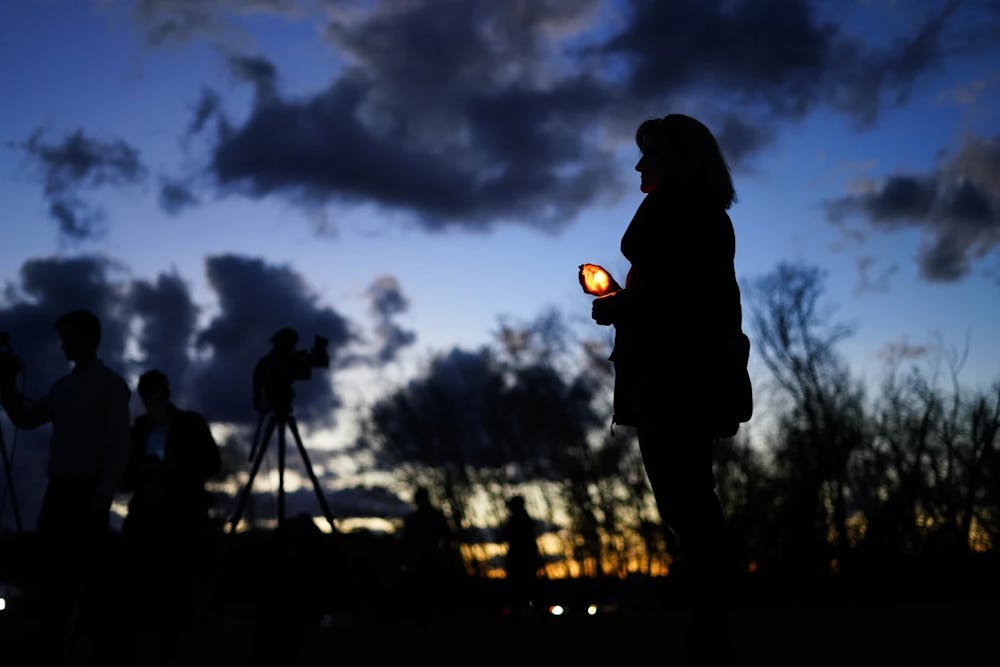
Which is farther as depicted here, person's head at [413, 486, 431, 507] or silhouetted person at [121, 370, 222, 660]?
person's head at [413, 486, 431, 507]

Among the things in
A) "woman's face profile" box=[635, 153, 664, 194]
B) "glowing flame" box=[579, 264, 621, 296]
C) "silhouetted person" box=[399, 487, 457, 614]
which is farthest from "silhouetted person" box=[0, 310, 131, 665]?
"silhouetted person" box=[399, 487, 457, 614]

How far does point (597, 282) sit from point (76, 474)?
3250mm

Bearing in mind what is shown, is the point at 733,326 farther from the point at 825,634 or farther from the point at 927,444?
the point at 927,444

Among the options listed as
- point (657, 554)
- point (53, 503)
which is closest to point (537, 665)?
point (53, 503)

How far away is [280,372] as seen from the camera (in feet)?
22.6

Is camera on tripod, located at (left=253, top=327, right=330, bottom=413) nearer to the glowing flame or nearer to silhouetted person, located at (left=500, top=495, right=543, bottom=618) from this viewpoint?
the glowing flame

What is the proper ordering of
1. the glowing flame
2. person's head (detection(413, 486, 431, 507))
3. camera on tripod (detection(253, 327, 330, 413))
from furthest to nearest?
person's head (detection(413, 486, 431, 507)) → camera on tripod (detection(253, 327, 330, 413)) → the glowing flame

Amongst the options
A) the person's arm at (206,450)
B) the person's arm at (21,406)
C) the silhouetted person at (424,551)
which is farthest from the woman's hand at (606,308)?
the silhouetted person at (424,551)

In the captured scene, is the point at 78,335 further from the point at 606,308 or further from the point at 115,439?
the point at 606,308

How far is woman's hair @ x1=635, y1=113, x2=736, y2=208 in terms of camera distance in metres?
3.50

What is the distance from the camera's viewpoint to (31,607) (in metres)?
5.50

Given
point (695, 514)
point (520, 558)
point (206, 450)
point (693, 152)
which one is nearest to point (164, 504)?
point (206, 450)

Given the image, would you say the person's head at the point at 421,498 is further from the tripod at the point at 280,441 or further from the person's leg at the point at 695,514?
the person's leg at the point at 695,514

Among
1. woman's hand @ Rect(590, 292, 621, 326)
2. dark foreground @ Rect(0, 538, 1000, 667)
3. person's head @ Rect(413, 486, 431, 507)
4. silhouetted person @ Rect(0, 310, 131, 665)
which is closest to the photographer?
woman's hand @ Rect(590, 292, 621, 326)
